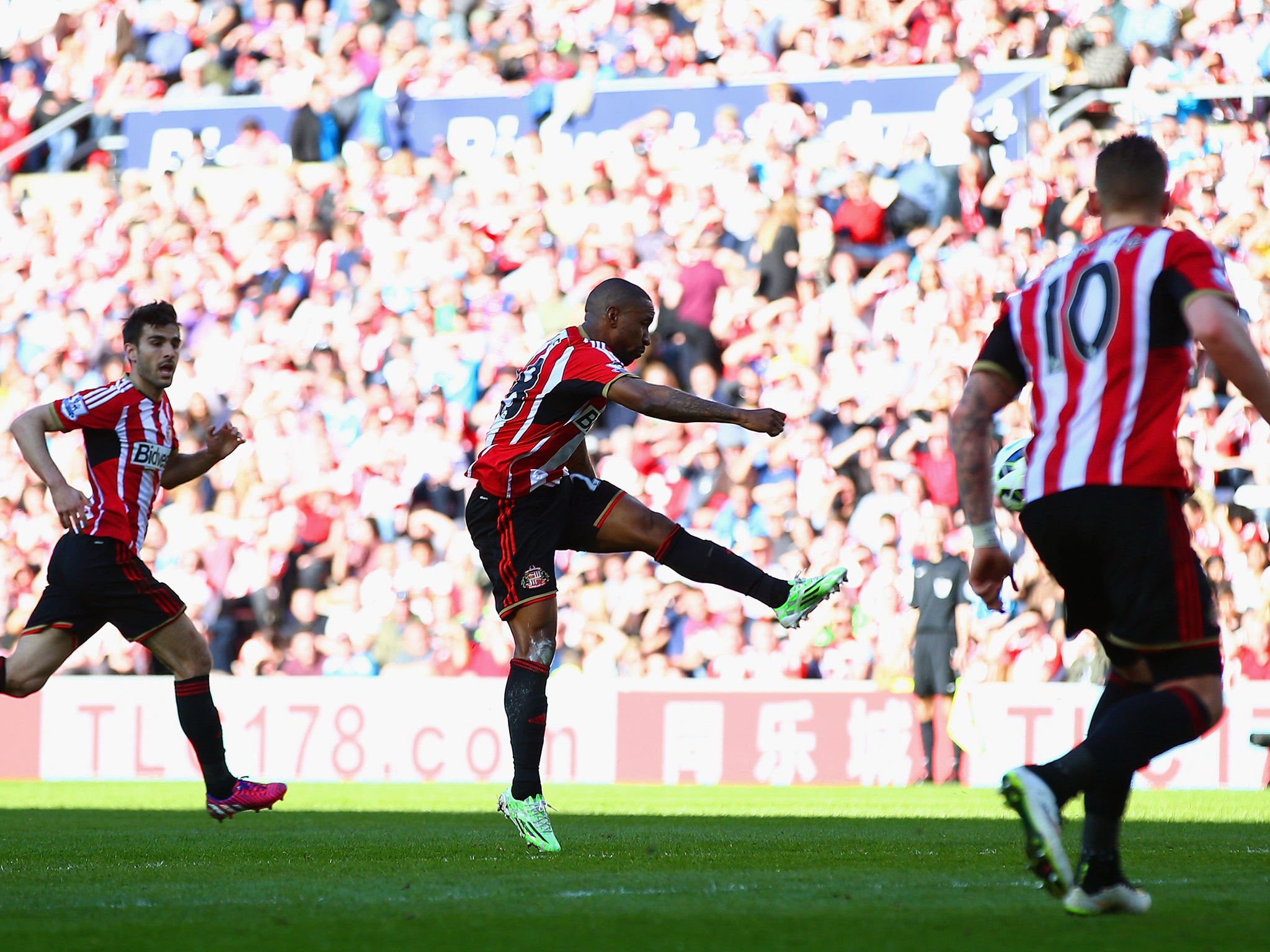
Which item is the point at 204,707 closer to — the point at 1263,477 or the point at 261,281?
the point at 1263,477

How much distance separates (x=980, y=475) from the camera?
5051mm

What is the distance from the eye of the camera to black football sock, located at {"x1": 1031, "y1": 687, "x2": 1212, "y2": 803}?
15.4 feet

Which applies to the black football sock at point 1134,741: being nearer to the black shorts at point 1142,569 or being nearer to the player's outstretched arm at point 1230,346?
the black shorts at point 1142,569

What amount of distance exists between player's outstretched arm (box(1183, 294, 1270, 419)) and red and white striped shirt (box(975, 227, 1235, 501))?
0.06m

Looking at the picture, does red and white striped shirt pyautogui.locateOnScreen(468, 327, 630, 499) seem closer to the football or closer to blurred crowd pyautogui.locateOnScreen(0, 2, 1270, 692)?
the football

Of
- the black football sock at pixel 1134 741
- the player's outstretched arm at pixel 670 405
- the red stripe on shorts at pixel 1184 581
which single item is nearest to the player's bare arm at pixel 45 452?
the player's outstretched arm at pixel 670 405

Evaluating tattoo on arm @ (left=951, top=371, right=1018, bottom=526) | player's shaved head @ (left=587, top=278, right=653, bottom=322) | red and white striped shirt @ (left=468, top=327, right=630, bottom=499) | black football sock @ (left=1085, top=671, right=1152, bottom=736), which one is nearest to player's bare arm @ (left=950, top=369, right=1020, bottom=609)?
tattoo on arm @ (left=951, top=371, right=1018, bottom=526)

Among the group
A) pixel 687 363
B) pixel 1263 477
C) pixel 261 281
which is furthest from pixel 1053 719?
pixel 261 281

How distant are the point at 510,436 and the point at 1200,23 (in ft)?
39.9

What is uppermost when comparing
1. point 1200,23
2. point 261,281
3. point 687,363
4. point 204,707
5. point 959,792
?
point 1200,23

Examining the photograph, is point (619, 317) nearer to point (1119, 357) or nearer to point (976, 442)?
point (976, 442)

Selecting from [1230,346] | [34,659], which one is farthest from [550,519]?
[1230,346]

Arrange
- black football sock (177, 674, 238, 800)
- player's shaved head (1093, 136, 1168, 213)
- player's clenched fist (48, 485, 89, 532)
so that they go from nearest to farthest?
player's shaved head (1093, 136, 1168, 213)
player's clenched fist (48, 485, 89, 532)
black football sock (177, 674, 238, 800)

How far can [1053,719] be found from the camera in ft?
45.5
